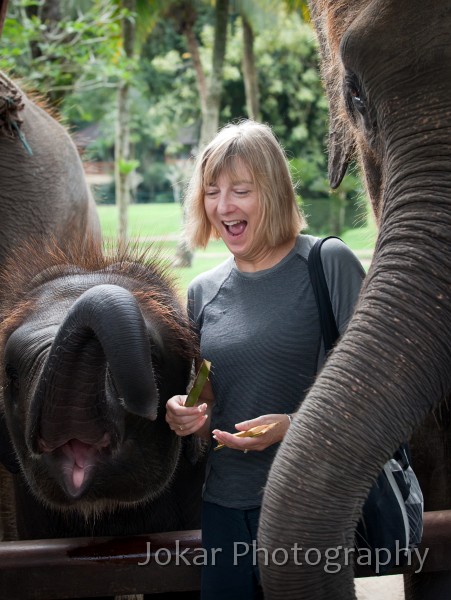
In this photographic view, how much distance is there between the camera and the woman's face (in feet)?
10.4

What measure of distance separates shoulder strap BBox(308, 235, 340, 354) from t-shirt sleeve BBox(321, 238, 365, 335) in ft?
0.04

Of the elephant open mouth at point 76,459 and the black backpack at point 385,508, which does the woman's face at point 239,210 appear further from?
the elephant open mouth at point 76,459

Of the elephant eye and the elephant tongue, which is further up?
the elephant eye

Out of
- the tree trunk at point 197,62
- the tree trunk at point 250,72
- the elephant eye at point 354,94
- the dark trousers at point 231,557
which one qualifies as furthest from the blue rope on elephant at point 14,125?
the tree trunk at point 250,72

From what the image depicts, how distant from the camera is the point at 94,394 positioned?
292 cm

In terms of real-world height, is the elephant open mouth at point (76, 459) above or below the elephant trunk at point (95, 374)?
below

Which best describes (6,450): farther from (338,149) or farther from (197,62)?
(197,62)

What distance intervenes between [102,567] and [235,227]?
118cm

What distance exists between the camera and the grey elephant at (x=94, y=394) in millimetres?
2775

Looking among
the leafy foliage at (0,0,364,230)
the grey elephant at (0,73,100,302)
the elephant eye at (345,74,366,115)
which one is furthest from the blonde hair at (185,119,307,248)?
the leafy foliage at (0,0,364,230)

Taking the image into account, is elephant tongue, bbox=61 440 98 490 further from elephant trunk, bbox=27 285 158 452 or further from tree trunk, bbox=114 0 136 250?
tree trunk, bbox=114 0 136 250

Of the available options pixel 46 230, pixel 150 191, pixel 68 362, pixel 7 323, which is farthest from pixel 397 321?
pixel 150 191

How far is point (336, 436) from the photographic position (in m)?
2.27

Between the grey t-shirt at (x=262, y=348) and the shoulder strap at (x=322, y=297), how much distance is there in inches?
0.7
